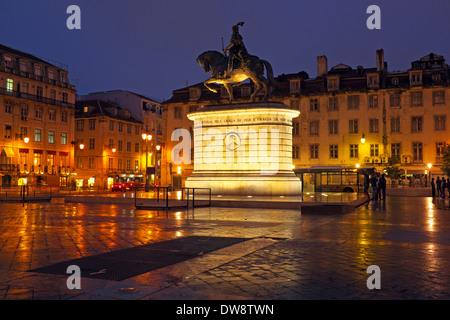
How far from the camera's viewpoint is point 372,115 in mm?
57594

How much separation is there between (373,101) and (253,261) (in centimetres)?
5343

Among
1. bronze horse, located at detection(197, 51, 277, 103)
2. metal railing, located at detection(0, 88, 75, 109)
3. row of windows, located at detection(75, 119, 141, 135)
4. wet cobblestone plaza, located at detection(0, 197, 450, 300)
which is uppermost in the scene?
metal railing, located at detection(0, 88, 75, 109)

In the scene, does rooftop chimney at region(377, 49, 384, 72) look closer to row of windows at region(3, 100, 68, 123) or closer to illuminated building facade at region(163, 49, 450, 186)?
illuminated building facade at region(163, 49, 450, 186)

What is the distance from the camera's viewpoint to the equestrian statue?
28766mm

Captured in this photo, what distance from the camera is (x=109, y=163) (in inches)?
2992

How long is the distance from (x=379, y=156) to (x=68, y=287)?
55.5 metres

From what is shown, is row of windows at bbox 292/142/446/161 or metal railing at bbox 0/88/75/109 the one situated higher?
metal railing at bbox 0/88/75/109

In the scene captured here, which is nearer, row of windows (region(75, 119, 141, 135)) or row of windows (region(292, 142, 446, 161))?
row of windows (region(292, 142, 446, 161))

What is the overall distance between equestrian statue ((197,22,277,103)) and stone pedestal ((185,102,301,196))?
157 cm

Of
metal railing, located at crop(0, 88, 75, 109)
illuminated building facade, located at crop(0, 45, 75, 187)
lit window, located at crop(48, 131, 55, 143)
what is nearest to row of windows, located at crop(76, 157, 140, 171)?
illuminated building facade, located at crop(0, 45, 75, 187)

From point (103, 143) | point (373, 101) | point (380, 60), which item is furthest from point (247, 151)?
point (103, 143)

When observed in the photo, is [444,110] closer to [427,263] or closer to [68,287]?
[427,263]

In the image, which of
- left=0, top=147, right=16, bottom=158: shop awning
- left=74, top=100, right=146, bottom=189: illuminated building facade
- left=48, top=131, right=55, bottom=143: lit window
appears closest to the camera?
left=0, top=147, right=16, bottom=158: shop awning
